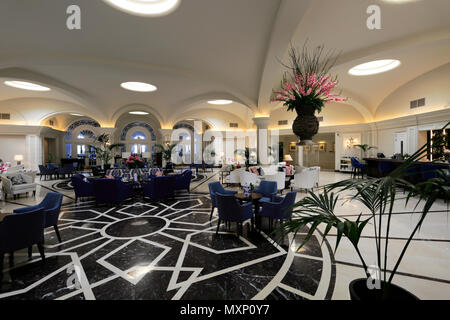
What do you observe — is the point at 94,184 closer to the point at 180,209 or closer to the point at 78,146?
the point at 180,209

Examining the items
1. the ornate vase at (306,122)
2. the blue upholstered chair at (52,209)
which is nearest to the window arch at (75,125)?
the blue upholstered chair at (52,209)

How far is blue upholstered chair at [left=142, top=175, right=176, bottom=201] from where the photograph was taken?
6.07 m

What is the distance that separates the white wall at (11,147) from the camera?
12.1m

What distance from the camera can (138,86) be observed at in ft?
30.1

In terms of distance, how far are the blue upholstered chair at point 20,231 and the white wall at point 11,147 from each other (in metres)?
13.2

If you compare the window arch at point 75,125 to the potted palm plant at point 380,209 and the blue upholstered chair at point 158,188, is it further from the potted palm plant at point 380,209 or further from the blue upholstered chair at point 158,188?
the potted palm plant at point 380,209

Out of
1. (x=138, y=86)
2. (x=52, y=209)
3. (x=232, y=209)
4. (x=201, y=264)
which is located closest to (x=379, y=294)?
(x=201, y=264)

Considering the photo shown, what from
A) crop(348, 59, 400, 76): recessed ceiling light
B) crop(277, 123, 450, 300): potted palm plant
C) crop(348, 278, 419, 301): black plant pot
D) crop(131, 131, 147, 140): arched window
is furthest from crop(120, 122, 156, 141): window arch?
crop(348, 278, 419, 301): black plant pot

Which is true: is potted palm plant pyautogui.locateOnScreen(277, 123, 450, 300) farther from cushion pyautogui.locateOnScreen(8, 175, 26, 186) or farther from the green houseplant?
the green houseplant

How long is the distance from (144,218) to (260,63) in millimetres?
5028

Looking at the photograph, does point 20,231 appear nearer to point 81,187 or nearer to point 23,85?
point 81,187

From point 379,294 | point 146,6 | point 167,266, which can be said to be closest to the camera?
point 379,294

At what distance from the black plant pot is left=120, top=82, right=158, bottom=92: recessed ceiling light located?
922cm

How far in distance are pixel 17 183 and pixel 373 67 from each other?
13236 millimetres
